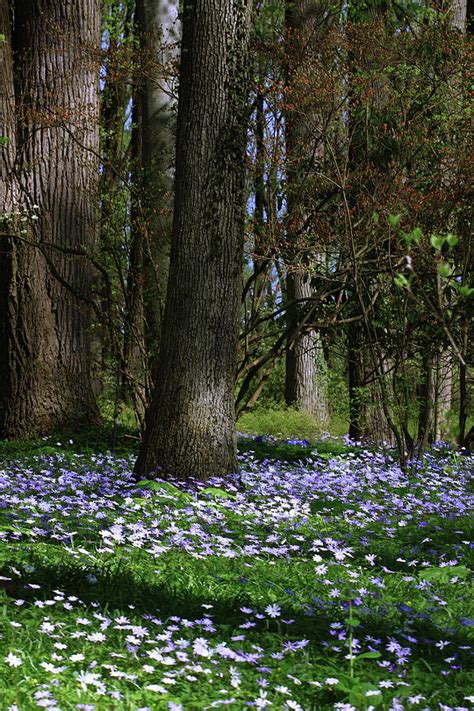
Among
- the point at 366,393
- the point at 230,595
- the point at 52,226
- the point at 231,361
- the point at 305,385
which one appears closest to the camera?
the point at 230,595

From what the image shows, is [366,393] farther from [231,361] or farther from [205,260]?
[205,260]

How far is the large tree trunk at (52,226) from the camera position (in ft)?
29.5

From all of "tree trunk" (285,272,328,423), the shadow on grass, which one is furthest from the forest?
"tree trunk" (285,272,328,423)

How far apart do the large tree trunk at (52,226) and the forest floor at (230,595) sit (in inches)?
89.2

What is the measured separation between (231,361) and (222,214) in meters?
1.12

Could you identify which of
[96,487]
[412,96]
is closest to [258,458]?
[96,487]

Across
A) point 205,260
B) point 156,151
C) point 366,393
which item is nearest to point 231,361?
point 205,260

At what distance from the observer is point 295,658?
10.1 feet

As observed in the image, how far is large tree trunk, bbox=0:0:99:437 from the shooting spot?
29.5 ft

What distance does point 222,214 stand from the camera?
648cm

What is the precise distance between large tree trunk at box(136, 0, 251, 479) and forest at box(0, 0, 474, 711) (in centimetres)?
2

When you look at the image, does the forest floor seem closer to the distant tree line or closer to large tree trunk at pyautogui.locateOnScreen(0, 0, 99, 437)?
the distant tree line

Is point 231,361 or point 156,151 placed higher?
point 156,151

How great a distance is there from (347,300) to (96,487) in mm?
3272
